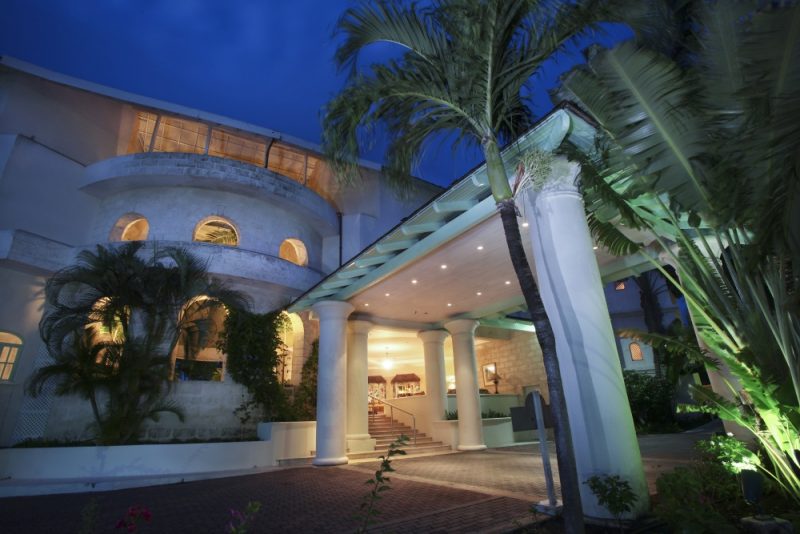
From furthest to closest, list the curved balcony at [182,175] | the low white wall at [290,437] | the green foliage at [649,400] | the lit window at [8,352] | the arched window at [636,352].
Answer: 1. the arched window at [636,352]
2. the green foliage at [649,400]
3. the curved balcony at [182,175]
4. the lit window at [8,352]
5. the low white wall at [290,437]

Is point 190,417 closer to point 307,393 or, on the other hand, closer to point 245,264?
point 307,393

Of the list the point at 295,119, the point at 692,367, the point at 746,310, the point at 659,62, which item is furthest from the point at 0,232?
the point at 295,119

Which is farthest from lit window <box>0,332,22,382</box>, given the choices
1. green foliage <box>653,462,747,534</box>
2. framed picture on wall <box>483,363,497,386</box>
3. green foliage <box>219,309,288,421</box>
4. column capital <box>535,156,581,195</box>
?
framed picture on wall <box>483,363,497,386</box>

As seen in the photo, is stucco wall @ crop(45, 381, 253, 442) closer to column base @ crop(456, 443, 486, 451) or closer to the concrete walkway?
the concrete walkway

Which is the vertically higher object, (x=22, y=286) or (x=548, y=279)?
(x=22, y=286)

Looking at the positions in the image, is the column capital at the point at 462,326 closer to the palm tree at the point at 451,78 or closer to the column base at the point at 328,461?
the column base at the point at 328,461

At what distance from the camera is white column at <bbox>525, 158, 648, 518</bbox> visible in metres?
5.01

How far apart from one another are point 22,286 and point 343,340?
11.5 meters

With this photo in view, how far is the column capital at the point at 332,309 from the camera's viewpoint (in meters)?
13.2

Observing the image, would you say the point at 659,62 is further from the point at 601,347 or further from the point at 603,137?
the point at 601,347

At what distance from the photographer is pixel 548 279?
5.91 metres

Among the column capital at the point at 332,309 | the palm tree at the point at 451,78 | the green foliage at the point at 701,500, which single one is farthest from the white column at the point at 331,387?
the green foliage at the point at 701,500

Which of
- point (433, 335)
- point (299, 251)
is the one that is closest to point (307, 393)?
point (433, 335)

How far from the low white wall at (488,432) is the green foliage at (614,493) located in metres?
11.6
